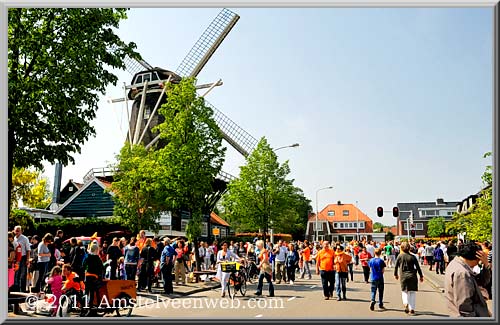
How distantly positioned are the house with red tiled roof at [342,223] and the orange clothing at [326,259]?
271 ft

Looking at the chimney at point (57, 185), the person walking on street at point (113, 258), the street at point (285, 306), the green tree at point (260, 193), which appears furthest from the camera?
the chimney at point (57, 185)

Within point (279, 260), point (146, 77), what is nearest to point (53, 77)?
point (279, 260)

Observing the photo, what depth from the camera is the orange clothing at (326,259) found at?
1827 cm

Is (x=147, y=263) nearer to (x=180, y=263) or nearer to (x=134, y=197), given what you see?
(x=180, y=263)

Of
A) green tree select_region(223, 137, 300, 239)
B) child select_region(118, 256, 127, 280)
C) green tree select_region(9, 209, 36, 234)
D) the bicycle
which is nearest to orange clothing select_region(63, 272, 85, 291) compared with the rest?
child select_region(118, 256, 127, 280)

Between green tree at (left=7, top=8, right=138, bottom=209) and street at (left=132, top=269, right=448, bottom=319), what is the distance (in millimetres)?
5197

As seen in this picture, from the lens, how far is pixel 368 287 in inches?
904

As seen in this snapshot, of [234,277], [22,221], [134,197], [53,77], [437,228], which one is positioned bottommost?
[437,228]

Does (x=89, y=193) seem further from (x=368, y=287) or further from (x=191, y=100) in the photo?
(x=368, y=287)

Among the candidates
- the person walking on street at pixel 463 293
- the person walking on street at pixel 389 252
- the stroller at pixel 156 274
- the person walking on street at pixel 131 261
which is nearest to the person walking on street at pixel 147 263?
the person walking on street at pixel 131 261

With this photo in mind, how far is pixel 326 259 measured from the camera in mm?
18391

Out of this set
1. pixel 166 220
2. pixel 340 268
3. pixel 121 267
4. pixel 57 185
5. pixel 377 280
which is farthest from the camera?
pixel 57 185

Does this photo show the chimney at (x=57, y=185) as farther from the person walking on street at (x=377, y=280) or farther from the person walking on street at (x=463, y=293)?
the person walking on street at (x=463, y=293)

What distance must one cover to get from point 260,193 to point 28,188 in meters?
24.2
